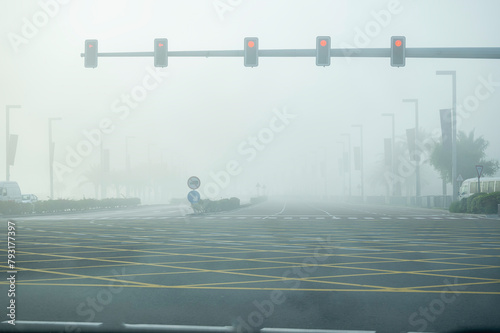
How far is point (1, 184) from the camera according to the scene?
47000mm

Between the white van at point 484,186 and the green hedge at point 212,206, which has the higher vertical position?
the white van at point 484,186

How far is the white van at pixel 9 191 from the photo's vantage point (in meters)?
46.7

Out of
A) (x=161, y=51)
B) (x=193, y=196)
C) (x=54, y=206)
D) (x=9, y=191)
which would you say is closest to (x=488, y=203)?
(x=193, y=196)

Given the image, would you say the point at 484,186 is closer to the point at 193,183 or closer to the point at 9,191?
the point at 193,183

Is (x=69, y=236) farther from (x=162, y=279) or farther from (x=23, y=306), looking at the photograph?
(x=23, y=306)

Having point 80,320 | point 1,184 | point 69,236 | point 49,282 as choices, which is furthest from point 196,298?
point 1,184

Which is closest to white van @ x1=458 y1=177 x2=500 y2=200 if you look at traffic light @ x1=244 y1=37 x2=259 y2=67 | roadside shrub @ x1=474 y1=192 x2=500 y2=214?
roadside shrub @ x1=474 y1=192 x2=500 y2=214

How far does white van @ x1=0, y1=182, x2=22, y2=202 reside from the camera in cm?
4666

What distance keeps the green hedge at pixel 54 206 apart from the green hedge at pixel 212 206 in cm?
1276

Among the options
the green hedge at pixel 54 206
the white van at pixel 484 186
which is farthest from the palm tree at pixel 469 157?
the green hedge at pixel 54 206

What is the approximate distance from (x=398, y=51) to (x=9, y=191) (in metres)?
38.8

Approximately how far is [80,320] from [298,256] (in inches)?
274

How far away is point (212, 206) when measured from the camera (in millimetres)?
41938

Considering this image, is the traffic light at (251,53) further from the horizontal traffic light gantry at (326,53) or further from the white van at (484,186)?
the white van at (484,186)
